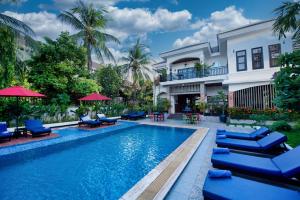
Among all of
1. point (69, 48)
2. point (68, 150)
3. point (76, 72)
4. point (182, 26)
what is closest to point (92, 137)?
point (68, 150)

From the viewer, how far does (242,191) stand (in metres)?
3.09

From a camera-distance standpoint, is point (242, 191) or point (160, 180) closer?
point (242, 191)

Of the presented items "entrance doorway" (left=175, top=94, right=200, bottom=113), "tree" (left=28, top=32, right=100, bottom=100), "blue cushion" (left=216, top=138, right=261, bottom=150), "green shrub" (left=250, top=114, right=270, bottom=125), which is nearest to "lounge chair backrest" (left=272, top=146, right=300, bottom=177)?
"blue cushion" (left=216, top=138, right=261, bottom=150)

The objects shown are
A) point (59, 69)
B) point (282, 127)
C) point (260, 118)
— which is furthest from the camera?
point (59, 69)

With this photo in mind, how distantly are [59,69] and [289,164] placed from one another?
1845cm

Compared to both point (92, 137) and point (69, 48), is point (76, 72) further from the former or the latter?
point (92, 137)

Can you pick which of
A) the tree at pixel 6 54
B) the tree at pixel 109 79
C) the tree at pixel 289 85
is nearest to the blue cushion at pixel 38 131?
the tree at pixel 6 54

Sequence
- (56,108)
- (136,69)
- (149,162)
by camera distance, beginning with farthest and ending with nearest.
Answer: (136,69), (56,108), (149,162)

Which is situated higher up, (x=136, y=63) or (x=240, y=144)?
(x=136, y=63)

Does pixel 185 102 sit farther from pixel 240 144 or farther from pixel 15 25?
pixel 15 25

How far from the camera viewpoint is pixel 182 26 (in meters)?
19.5

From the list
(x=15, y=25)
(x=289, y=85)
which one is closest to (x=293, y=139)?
(x=289, y=85)

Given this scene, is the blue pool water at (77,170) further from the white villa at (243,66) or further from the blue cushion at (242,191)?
the white villa at (243,66)

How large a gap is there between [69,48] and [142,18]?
8706 millimetres
